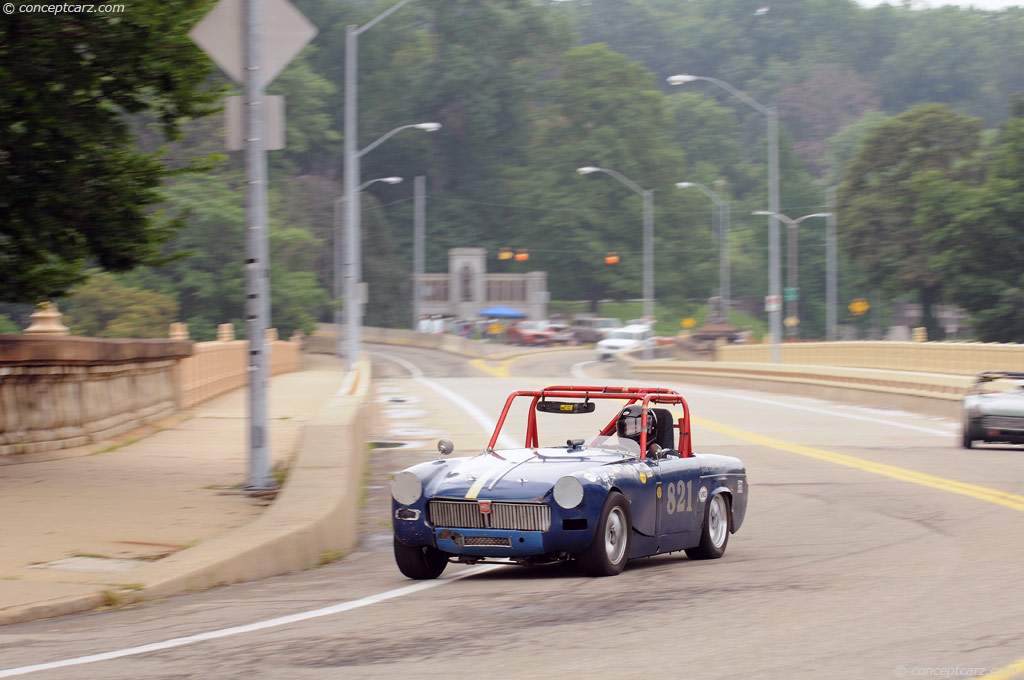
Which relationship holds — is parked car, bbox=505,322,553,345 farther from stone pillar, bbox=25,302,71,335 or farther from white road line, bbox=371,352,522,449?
stone pillar, bbox=25,302,71,335

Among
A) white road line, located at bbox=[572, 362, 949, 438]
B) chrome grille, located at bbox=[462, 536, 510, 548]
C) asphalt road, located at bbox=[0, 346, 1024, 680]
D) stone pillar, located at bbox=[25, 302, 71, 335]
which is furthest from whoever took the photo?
white road line, located at bbox=[572, 362, 949, 438]

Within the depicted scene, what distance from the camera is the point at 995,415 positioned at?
21016 mm

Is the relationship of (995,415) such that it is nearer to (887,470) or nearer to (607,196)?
(887,470)

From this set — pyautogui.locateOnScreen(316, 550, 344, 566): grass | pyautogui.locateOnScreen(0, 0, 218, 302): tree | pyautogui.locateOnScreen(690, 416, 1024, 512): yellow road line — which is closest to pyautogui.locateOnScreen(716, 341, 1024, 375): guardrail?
pyautogui.locateOnScreen(690, 416, 1024, 512): yellow road line

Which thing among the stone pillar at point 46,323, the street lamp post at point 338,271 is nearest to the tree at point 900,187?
the street lamp post at point 338,271

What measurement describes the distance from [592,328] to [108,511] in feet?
310

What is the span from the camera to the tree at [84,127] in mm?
14219

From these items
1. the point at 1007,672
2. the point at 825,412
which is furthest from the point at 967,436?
the point at 1007,672

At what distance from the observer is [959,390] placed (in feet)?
101

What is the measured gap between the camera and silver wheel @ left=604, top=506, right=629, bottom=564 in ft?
30.3

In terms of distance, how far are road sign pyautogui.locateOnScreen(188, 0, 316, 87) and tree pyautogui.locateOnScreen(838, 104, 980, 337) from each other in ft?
259

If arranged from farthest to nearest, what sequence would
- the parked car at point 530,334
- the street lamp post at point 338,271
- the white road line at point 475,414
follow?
the parked car at point 530,334 < the street lamp post at point 338,271 < the white road line at point 475,414

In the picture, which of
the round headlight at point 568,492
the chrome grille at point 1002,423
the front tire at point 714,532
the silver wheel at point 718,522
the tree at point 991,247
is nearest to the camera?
the round headlight at point 568,492

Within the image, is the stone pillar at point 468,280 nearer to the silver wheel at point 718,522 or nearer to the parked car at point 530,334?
the parked car at point 530,334
